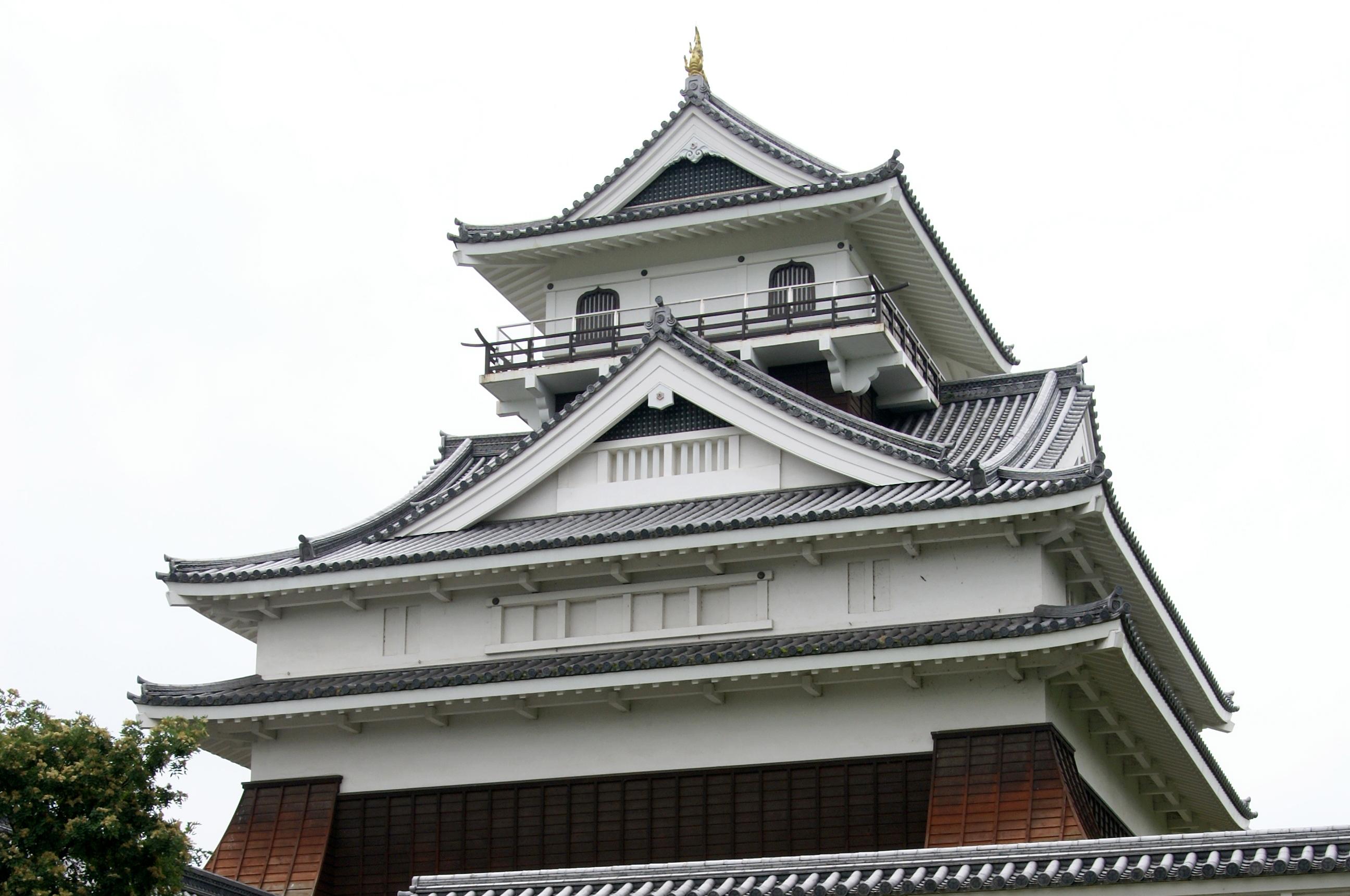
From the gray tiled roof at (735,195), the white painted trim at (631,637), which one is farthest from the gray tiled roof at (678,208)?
the white painted trim at (631,637)

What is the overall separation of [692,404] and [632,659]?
14.7 feet

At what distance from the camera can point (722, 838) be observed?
23.4 metres

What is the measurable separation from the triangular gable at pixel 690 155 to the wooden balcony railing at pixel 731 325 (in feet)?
6.79

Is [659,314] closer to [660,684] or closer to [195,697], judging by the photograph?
[660,684]

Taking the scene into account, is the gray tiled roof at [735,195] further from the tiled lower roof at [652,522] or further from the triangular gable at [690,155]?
the tiled lower roof at [652,522]

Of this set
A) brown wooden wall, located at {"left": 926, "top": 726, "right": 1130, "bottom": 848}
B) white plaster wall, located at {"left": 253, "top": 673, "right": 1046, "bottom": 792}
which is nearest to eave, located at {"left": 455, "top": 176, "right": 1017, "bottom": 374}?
white plaster wall, located at {"left": 253, "top": 673, "right": 1046, "bottom": 792}

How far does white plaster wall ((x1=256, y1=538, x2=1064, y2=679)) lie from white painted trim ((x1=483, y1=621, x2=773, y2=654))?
0.10 meters

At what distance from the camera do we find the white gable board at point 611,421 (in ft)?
85.7

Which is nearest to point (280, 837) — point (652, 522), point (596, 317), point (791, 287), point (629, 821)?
point (629, 821)

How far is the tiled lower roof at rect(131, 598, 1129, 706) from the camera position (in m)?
22.2

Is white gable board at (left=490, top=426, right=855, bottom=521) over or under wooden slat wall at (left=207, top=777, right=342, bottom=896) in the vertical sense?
over

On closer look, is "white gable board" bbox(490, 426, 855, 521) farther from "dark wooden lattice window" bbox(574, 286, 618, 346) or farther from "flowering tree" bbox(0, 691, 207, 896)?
"flowering tree" bbox(0, 691, 207, 896)

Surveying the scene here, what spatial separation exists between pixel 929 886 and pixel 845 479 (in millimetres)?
9239

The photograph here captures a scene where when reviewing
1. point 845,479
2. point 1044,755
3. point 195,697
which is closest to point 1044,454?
point 845,479
